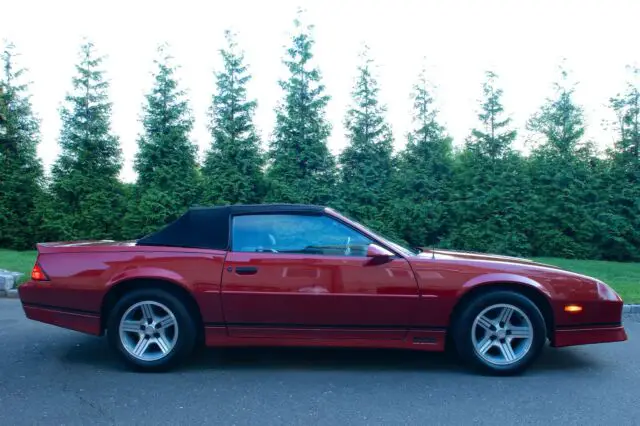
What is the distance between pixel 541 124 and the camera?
547 inches

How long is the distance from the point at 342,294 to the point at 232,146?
10.0 metres

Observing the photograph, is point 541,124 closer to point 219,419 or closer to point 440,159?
point 440,159

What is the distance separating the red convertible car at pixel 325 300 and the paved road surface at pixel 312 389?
29 centimetres

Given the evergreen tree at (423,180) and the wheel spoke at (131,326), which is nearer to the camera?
the wheel spoke at (131,326)

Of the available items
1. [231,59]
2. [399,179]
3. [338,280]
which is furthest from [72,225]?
[338,280]

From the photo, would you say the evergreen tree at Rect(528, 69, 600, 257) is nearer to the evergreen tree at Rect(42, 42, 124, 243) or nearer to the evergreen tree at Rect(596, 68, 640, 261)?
the evergreen tree at Rect(596, 68, 640, 261)

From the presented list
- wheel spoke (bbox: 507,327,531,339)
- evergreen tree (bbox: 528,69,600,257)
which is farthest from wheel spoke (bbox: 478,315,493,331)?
evergreen tree (bbox: 528,69,600,257)

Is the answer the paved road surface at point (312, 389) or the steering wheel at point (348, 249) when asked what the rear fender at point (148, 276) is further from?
the steering wheel at point (348, 249)

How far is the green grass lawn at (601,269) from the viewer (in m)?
8.70

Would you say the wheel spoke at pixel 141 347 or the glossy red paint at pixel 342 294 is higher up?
the glossy red paint at pixel 342 294

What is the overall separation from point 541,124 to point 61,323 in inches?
503

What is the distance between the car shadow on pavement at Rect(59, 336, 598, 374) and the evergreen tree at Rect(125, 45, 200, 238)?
8.55m

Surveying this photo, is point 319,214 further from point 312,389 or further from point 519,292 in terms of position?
point 519,292

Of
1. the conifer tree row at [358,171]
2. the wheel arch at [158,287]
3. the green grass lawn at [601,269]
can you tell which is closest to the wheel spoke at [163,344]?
the wheel arch at [158,287]
